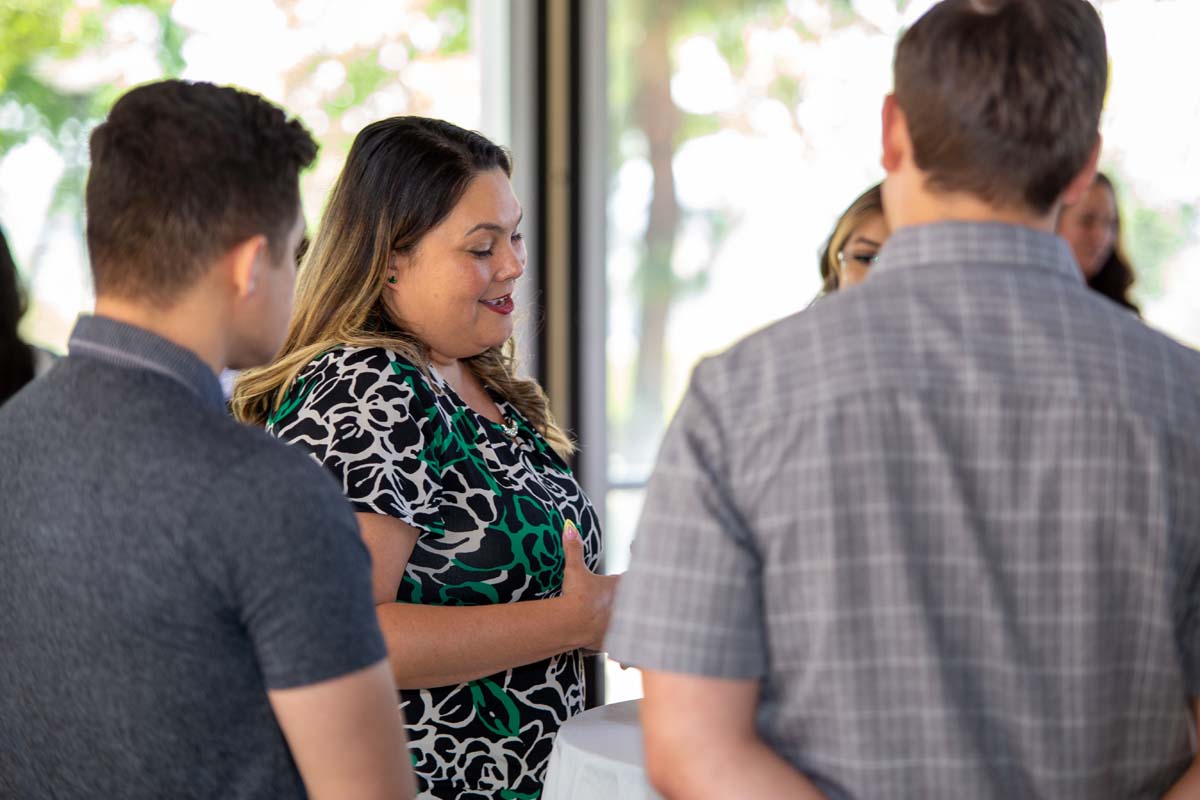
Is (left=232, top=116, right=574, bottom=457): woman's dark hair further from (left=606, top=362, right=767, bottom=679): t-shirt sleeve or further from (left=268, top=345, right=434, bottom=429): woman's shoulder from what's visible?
(left=606, top=362, right=767, bottom=679): t-shirt sleeve

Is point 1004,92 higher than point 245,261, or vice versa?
point 1004,92

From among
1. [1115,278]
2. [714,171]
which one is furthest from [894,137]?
[714,171]

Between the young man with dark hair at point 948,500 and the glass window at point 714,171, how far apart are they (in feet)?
11.6

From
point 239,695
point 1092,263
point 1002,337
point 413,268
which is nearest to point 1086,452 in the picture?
point 1002,337

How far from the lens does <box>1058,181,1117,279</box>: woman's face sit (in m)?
2.64

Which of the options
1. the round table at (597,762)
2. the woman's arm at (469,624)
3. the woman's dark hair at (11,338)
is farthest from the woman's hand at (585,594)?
the woman's dark hair at (11,338)

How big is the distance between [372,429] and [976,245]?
100 centimetres

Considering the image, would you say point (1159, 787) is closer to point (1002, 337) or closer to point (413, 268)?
point (1002, 337)

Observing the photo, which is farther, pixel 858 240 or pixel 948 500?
pixel 858 240

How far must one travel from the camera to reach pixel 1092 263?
272cm

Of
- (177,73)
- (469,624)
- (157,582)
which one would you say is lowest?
(469,624)

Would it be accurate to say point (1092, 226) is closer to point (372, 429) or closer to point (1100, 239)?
point (1100, 239)

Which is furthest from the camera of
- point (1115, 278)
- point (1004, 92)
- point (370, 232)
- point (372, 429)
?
point (1115, 278)

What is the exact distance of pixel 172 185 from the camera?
1138mm
